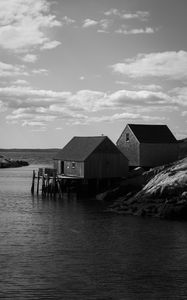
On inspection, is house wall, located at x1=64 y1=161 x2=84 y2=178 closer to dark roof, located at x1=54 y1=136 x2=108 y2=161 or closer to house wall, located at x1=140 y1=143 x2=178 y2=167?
dark roof, located at x1=54 y1=136 x2=108 y2=161

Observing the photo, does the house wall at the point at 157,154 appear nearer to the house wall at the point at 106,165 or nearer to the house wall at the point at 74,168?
the house wall at the point at 106,165

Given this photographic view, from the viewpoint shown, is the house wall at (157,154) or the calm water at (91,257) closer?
the calm water at (91,257)

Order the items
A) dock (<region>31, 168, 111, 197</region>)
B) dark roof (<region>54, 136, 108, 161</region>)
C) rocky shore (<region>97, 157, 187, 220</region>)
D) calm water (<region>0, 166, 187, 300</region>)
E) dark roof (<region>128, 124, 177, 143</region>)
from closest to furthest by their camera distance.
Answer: calm water (<region>0, 166, 187, 300</region>), rocky shore (<region>97, 157, 187, 220</region>), dock (<region>31, 168, 111, 197</region>), dark roof (<region>54, 136, 108, 161</region>), dark roof (<region>128, 124, 177, 143</region>)

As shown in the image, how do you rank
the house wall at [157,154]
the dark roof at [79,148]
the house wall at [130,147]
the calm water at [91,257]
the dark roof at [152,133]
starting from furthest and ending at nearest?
the dark roof at [152,133], the house wall at [130,147], the house wall at [157,154], the dark roof at [79,148], the calm water at [91,257]

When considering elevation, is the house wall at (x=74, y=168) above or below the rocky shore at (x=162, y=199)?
above

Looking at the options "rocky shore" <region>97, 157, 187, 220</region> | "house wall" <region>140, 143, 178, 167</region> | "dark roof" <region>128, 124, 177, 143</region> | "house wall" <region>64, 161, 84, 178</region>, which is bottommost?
"rocky shore" <region>97, 157, 187, 220</region>

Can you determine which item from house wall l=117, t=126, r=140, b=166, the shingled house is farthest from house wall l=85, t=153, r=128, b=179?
the shingled house

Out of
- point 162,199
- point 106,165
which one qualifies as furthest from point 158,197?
point 106,165

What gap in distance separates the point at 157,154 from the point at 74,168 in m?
11.3

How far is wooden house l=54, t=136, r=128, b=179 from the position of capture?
2320 inches

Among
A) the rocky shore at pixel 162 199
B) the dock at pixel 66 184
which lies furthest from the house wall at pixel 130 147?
the rocky shore at pixel 162 199

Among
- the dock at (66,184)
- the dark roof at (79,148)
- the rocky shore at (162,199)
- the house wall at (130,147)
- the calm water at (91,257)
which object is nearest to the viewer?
the calm water at (91,257)

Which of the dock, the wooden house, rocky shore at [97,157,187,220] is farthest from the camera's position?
the dock

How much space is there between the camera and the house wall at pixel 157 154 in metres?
63.6
